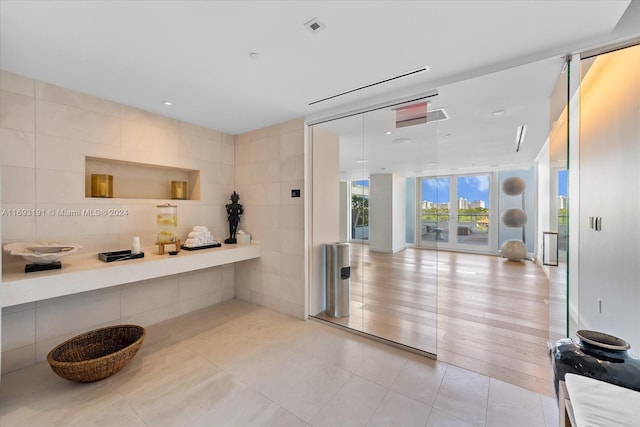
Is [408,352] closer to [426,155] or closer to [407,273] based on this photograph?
[407,273]

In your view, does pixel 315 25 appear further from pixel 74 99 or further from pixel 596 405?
pixel 74 99

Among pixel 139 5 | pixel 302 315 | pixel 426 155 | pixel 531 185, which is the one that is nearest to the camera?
pixel 139 5

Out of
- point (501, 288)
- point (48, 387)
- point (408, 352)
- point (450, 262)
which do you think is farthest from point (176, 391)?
point (450, 262)

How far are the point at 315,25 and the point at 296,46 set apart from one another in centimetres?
26

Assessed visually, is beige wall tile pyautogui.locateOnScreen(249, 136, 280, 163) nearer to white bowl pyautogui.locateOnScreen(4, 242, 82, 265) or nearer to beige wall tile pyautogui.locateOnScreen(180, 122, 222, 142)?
beige wall tile pyautogui.locateOnScreen(180, 122, 222, 142)

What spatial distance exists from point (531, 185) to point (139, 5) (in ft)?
28.5

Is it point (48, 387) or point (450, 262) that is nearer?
point (48, 387)

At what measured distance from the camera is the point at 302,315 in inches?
130

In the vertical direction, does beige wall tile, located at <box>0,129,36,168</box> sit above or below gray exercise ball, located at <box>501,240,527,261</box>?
above

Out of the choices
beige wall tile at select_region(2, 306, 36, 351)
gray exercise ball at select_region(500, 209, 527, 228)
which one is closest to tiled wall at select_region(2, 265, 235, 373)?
beige wall tile at select_region(2, 306, 36, 351)

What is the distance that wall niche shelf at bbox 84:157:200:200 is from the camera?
9.42 ft

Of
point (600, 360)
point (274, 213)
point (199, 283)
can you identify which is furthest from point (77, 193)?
point (600, 360)

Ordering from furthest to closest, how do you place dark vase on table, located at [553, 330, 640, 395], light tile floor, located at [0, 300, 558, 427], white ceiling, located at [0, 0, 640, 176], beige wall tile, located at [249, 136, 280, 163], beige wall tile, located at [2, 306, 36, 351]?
beige wall tile, located at [249, 136, 280, 163] < beige wall tile, located at [2, 306, 36, 351] < light tile floor, located at [0, 300, 558, 427] < white ceiling, located at [0, 0, 640, 176] < dark vase on table, located at [553, 330, 640, 395]

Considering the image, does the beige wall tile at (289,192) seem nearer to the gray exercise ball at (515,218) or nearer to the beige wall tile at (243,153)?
the beige wall tile at (243,153)
